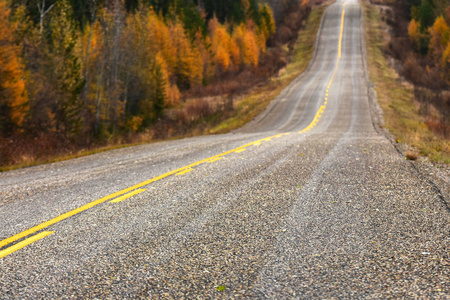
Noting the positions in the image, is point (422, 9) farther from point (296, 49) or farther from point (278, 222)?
point (278, 222)

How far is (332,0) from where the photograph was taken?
99.1 metres

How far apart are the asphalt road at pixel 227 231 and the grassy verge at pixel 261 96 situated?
370 centimetres

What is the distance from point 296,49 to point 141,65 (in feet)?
127

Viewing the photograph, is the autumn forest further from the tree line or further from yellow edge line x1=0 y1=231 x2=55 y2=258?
yellow edge line x1=0 y1=231 x2=55 y2=258

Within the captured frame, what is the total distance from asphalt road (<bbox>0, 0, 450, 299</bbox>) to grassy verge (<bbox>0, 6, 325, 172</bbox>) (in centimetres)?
370

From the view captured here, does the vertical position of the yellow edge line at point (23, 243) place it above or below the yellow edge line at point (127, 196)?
above

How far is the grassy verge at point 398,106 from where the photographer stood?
10445 mm

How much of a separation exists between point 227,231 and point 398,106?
1120 inches

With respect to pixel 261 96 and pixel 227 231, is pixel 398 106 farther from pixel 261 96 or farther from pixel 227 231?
pixel 227 231

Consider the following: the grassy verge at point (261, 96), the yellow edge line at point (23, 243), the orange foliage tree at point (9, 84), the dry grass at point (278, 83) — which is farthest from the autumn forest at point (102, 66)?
the yellow edge line at point (23, 243)

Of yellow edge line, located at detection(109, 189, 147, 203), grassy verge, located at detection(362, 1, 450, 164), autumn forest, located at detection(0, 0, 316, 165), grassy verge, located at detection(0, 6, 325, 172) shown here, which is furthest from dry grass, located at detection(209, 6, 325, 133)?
yellow edge line, located at detection(109, 189, 147, 203)

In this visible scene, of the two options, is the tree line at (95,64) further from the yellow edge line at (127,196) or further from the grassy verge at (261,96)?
the yellow edge line at (127,196)

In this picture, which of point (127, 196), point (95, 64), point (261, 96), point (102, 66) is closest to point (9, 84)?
point (102, 66)

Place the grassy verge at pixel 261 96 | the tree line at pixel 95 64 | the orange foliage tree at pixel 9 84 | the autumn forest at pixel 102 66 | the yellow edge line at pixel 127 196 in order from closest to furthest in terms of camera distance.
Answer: the yellow edge line at pixel 127 196
the grassy verge at pixel 261 96
the orange foliage tree at pixel 9 84
the autumn forest at pixel 102 66
the tree line at pixel 95 64
